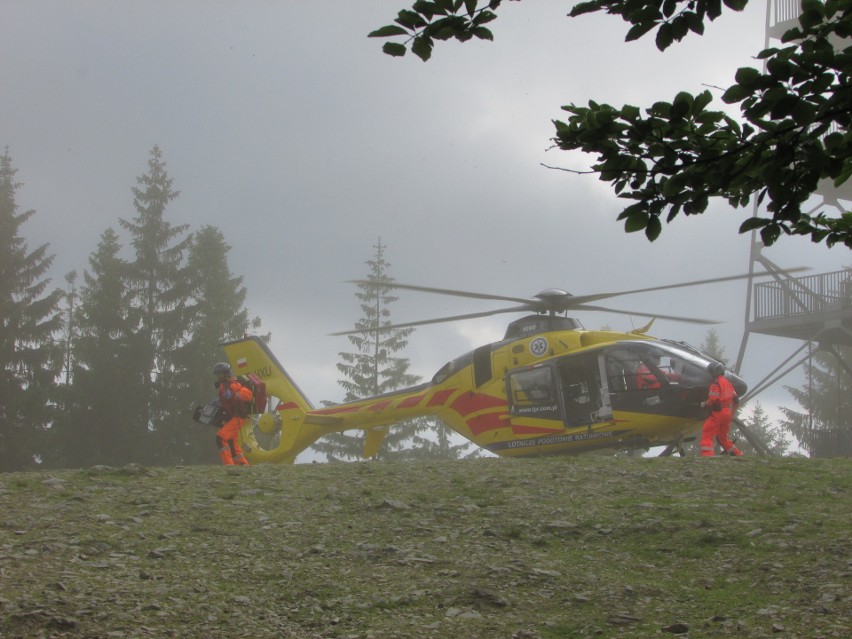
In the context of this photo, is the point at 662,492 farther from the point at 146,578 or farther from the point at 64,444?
the point at 64,444

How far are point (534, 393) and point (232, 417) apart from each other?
5.51m

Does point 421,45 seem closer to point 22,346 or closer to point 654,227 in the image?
point 654,227

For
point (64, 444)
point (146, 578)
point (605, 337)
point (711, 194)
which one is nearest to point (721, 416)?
point (605, 337)

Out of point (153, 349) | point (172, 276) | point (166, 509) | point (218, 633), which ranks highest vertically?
point (172, 276)

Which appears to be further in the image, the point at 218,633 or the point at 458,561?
the point at 458,561

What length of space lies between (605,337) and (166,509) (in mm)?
9060

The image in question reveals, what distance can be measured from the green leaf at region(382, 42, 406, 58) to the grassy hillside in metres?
4.07

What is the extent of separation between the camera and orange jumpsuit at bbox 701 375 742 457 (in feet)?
51.6

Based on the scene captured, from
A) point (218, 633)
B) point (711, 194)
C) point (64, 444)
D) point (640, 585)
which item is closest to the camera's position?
point (711, 194)

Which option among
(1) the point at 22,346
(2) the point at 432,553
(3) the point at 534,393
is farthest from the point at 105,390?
(2) the point at 432,553

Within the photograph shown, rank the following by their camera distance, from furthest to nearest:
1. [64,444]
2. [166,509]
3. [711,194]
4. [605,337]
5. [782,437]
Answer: [782,437] < [64,444] < [605,337] < [166,509] < [711,194]

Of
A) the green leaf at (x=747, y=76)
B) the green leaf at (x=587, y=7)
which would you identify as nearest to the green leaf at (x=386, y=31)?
the green leaf at (x=587, y=7)

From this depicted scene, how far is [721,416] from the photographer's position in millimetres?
15891

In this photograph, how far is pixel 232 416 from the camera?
17.6 metres
